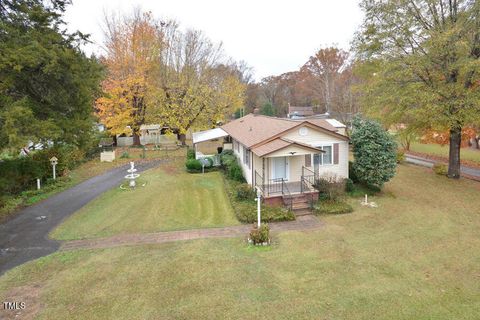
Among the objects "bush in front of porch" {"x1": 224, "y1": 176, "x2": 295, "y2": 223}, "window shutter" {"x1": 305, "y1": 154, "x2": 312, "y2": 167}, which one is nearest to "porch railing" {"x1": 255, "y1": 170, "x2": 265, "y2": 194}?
"bush in front of porch" {"x1": 224, "y1": 176, "x2": 295, "y2": 223}

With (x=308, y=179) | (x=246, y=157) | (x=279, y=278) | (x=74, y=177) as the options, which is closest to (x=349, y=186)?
(x=308, y=179)

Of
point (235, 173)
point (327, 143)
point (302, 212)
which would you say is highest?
point (327, 143)

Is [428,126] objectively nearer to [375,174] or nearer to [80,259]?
[375,174]

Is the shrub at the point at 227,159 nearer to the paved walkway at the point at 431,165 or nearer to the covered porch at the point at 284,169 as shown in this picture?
the covered porch at the point at 284,169

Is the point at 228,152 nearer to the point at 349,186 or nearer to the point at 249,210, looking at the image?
the point at 349,186

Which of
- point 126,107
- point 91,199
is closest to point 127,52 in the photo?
point 126,107

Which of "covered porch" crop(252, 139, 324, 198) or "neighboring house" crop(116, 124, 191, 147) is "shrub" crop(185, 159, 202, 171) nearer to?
"covered porch" crop(252, 139, 324, 198)
